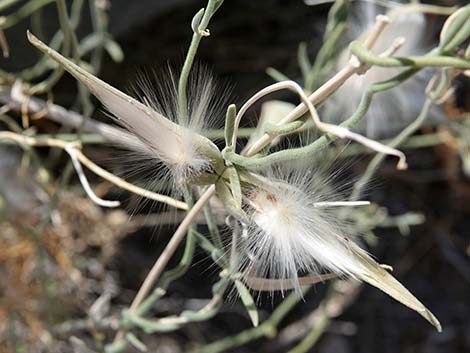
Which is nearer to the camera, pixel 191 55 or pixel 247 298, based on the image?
pixel 191 55

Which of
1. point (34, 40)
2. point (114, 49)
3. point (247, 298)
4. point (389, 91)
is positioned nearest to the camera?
point (34, 40)

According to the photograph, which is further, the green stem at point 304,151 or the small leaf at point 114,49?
the small leaf at point 114,49

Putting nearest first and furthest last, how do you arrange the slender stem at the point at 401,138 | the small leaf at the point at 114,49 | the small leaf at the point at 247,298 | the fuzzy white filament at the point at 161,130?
the fuzzy white filament at the point at 161,130, the small leaf at the point at 247,298, the slender stem at the point at 401,138, the small leaf at the point at 114,49

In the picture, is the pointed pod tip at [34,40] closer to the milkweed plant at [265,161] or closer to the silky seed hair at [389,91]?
the milkweed plant at [265,161]

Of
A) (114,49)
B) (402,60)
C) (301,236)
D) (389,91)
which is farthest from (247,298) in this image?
(114,49)

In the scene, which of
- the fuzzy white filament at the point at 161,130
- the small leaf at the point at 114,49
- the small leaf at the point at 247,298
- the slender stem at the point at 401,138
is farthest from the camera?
the small leaf at the point at 114,49

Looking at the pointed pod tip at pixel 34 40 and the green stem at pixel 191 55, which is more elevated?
the pointed pod tip at pixel 34 40

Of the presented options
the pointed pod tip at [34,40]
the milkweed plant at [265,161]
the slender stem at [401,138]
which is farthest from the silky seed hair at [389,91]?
the pointed pod tip at [34,40]

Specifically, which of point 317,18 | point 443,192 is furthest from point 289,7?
point 443,192

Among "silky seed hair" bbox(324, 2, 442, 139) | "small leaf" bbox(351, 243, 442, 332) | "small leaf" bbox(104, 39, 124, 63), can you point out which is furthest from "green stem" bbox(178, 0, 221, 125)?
"small leaf" bbox(104, 39, 124, 63)

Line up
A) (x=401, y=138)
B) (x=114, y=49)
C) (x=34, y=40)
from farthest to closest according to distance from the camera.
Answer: (x=114, y=49)
(x=401, y=138)
(x=34, y=40)

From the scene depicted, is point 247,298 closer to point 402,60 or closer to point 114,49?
point 402,60
